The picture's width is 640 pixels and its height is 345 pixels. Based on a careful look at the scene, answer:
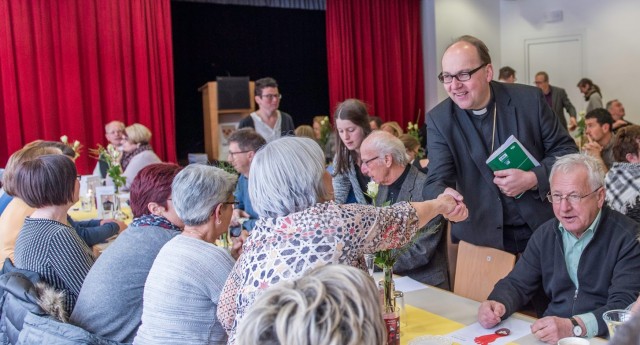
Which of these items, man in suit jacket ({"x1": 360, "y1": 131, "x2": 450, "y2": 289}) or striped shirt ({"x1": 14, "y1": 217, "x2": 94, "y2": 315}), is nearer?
striped shirt ({"x1": 14, "y1": 217, "x2": 94, "y2": 315})

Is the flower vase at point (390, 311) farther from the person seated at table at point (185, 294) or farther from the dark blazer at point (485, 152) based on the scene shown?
the dark blazer at point (485, 152)

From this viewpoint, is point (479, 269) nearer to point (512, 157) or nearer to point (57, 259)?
point (512, 157)

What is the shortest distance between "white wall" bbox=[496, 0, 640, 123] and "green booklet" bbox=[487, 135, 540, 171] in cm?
882

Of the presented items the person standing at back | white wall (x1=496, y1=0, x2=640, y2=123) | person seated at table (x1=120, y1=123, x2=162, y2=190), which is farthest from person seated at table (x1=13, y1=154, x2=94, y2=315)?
white wall (x1=496, y1=0, x2=640, y2=123)

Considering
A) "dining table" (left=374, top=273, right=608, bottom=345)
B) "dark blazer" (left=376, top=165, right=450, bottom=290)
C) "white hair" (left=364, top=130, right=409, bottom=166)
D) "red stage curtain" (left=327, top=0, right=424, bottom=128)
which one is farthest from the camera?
"red stage curtain" (left=327, top=0, right=424, bottom=128)

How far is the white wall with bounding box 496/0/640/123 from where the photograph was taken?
34.0 ft

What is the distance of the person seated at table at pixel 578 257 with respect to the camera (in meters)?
2.31

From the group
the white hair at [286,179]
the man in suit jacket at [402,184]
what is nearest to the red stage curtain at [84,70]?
the man in suit jacket at [402,184]

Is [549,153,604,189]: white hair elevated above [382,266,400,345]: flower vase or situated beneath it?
elevated above

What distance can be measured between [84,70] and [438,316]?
289 inches

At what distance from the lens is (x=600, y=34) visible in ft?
35.0

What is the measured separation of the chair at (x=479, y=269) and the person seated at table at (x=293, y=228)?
102 cm

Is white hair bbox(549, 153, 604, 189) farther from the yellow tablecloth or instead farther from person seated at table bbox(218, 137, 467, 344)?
person seated at table bbox(218, 137, 467, 344)

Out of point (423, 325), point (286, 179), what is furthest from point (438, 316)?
point (286, 179)
